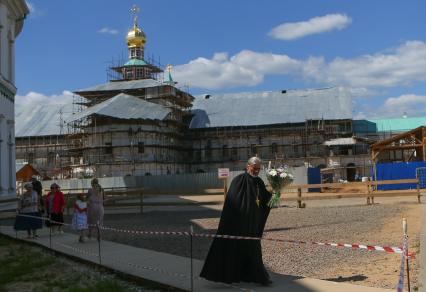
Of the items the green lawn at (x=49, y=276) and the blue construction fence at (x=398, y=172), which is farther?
the blue construction fence at (x=398, y=172)

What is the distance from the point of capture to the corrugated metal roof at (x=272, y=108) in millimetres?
76062

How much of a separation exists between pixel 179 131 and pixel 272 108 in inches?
530

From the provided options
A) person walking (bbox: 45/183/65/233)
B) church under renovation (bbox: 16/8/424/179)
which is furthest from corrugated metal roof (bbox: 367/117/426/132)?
person walking (bbox: 45/183/65/233)

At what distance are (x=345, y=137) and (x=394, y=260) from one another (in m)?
64.3

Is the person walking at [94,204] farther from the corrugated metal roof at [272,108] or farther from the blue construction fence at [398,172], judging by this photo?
the corrugated metal roof at [272,108]

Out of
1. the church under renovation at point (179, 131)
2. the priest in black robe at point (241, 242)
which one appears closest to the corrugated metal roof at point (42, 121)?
the church under renovation at point (179, 131)

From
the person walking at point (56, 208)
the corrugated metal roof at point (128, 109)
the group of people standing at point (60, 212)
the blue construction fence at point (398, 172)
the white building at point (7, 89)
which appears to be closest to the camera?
the group of people standing at point (60, 212)

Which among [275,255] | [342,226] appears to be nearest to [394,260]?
[275,255]

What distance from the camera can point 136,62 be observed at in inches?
3393

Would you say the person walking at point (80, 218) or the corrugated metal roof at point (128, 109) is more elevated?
the corrugated metal roof at point (128, 109)

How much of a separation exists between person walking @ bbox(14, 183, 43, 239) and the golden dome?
248ft

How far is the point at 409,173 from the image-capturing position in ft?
136

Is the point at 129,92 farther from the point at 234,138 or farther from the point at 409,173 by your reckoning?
the point at 409,173

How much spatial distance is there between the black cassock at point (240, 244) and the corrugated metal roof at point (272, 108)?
67700 millimetres
